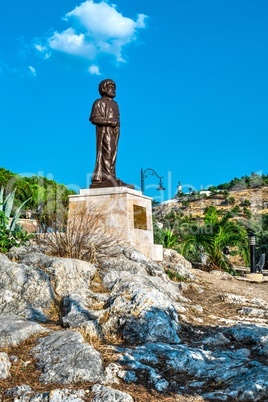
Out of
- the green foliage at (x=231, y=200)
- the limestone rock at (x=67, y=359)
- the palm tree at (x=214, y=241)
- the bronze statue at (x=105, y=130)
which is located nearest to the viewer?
the limestone rock at (x=67, y=359)

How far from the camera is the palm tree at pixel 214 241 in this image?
14219mm

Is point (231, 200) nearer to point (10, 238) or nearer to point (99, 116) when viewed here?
point (99, 116)

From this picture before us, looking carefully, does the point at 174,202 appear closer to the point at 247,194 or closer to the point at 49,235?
the point at 247,194

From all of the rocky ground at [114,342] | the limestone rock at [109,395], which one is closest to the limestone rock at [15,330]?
the rocky ground at [114,342]

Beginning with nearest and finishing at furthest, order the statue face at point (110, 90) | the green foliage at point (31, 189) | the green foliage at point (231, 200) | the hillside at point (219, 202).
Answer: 1. the statue face at point (110, 90)
2. the green foliage at point (31, 189)
3. the hillside at point (219, 202)
4. the green foliage at point (231, 200)

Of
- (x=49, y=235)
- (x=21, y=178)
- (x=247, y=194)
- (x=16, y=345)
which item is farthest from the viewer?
(x=247, y=194)

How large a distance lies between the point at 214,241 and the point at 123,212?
4.23 meters

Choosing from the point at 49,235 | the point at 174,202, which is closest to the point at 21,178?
the point at 174,202

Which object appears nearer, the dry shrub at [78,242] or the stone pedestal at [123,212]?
the dry shrub at [78,242]

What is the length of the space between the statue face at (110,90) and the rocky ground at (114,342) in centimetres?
546

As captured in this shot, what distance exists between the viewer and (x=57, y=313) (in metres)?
5.86

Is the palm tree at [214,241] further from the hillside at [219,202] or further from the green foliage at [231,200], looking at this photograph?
the green foliage at [231,200]

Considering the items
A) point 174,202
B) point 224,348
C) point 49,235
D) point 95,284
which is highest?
point 174,202

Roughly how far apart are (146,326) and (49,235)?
4.09 meters
